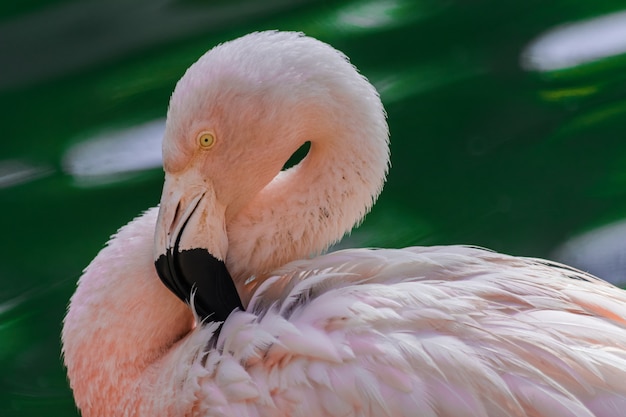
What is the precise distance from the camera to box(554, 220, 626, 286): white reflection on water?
11.7 ft

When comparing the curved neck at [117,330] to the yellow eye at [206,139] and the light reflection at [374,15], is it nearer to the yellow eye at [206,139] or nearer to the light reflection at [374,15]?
the yellow eye at [206,139]

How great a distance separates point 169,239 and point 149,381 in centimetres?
37

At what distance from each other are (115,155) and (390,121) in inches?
44.9

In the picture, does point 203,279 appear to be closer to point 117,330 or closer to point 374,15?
point 117,330

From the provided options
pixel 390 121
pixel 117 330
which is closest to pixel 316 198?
pixel 117 330

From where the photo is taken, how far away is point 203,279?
2.52 meters

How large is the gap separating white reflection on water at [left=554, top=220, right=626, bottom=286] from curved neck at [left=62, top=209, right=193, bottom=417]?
159 cm

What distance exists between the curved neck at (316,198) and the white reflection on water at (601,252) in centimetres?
125

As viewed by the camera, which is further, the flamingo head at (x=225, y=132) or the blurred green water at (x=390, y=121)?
the blurred green water at (x=390, y=121)

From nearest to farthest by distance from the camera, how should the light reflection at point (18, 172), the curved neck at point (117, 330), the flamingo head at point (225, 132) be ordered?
the flamingo head at point (225, 132) → the curved neck at point (117, 330) → the light reflection at point (18, 172)

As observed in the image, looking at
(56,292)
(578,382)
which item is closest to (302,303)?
(578,382)

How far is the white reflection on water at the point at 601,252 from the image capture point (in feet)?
11.7

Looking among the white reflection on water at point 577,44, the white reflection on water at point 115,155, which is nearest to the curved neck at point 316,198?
the white reflection on water at point 115,155

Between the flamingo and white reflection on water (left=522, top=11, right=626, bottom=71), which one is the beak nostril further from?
white reflection on water (left=522, top=11, right=626, bottom=71)
